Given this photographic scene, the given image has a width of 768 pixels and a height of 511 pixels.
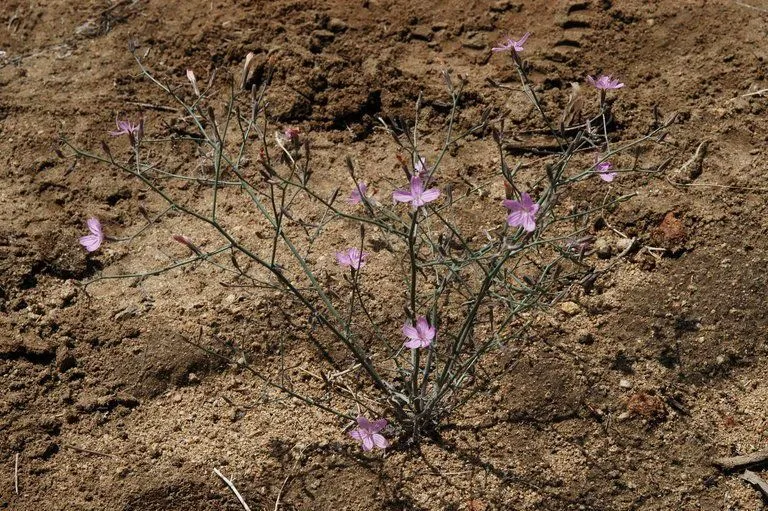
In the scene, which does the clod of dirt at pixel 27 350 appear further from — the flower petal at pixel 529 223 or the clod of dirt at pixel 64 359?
the flower petal at pixel 529 223

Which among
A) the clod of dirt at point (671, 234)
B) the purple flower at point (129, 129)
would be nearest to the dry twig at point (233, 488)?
the purple flower at point (129, 129)

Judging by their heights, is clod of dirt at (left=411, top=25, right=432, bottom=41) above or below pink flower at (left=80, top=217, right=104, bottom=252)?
below

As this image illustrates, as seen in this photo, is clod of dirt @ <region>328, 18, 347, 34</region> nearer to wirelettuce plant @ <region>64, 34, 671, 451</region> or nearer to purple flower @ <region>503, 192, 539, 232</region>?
wirelettuce plant @ <region>64, 34, 671, 451</region>

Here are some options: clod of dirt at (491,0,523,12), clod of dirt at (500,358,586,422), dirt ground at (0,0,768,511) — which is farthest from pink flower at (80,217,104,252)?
clod of dirt at (491,0,523,12)

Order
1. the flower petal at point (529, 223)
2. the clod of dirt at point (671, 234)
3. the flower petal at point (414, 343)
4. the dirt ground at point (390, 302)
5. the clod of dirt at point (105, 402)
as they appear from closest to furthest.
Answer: the flower petal at point (529, 223)
the flower petal at point (414, 343)
the dirt ground at point (390, 302)
the clod of dirt at point (105, 402)
the clod of dirt at point (671, 234)

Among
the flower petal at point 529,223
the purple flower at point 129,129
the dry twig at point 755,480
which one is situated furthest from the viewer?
the dry twig at point 755,480

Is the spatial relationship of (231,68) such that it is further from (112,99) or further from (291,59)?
(112,99)
